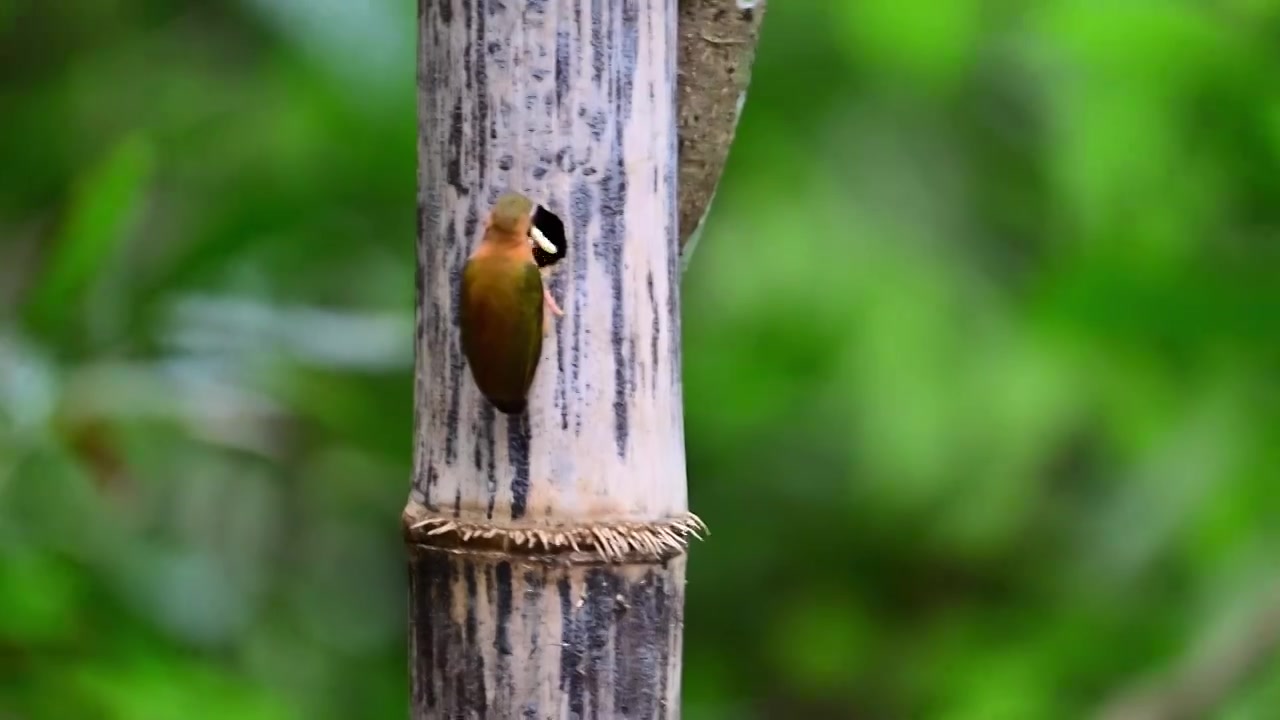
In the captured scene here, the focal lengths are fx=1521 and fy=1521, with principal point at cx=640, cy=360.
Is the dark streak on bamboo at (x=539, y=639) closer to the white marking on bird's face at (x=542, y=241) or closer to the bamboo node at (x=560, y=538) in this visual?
the bamboo node at (x=560, y=538)

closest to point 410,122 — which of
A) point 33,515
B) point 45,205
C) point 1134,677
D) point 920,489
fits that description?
point 45,205

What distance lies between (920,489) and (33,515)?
52.1 inches

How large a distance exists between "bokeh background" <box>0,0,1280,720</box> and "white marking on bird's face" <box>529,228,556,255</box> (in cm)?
78

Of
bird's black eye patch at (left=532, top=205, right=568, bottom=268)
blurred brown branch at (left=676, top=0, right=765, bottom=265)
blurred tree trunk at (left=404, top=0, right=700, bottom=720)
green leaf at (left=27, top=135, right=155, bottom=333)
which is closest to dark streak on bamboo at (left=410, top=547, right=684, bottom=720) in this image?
blurred tree trunk at (left=404, top=0, right=700, bottom=720)

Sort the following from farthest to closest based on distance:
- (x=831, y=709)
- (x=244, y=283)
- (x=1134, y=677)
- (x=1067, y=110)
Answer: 1. (x=831, y=709)
2. (x=1134, y=677)
3. (x=1067, y=110)
4. (x=244, y=283)

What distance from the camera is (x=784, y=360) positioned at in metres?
2.43

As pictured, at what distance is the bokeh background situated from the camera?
168cm

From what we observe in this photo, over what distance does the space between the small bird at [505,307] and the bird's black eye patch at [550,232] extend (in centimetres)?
1

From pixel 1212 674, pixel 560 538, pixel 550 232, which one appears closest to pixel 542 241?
pixel 550 232

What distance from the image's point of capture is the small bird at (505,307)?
0.78 m

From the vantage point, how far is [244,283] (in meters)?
1.78

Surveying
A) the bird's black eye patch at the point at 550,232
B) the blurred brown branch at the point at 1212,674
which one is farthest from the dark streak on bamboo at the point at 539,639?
the blurred brown branch at the point at 1212,674

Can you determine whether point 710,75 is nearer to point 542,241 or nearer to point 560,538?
point 542,241

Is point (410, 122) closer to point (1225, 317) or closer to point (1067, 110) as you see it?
point (1067, 110)
